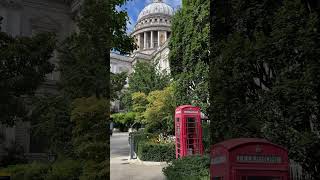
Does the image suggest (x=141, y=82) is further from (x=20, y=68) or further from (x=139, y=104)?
(x=20, y=68)

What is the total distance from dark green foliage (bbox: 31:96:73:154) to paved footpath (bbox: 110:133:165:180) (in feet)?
2.37

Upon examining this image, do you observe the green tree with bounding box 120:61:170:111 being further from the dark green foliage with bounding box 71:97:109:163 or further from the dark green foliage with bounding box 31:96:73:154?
the dark green foliage with bounding box 31:96:73:154

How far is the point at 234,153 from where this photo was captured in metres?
3.89

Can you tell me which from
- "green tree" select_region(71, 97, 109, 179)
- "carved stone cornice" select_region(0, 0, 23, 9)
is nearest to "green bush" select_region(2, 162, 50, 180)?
"green tree" select_region(71, 97, 109, 179)

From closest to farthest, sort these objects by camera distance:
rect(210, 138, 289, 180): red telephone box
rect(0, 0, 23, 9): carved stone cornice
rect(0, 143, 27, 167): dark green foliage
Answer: rect(210, 138, 289, 180): red telephone box < rect(0, 143, 27, 167): dark green foliage < rect(0, 0, 23, 9): carved stone cornice

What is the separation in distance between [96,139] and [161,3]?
8.82ft

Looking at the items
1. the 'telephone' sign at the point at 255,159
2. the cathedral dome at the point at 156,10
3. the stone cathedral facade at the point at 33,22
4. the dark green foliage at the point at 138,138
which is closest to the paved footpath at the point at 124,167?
the dark green foliage at the point at 138,138

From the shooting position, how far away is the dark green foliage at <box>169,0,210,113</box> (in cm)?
699

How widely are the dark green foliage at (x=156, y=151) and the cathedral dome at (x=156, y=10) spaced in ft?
6.48

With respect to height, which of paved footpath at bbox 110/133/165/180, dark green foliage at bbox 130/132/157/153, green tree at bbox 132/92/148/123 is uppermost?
green tree at bbox 132/92/148/123

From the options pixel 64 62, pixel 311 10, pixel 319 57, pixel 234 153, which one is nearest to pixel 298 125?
pixel 319 57

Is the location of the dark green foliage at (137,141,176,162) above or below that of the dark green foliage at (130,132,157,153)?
below

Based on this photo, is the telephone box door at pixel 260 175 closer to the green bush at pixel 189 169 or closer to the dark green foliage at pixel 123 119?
the green bush at pixel 189 169

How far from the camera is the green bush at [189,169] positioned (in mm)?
5565
